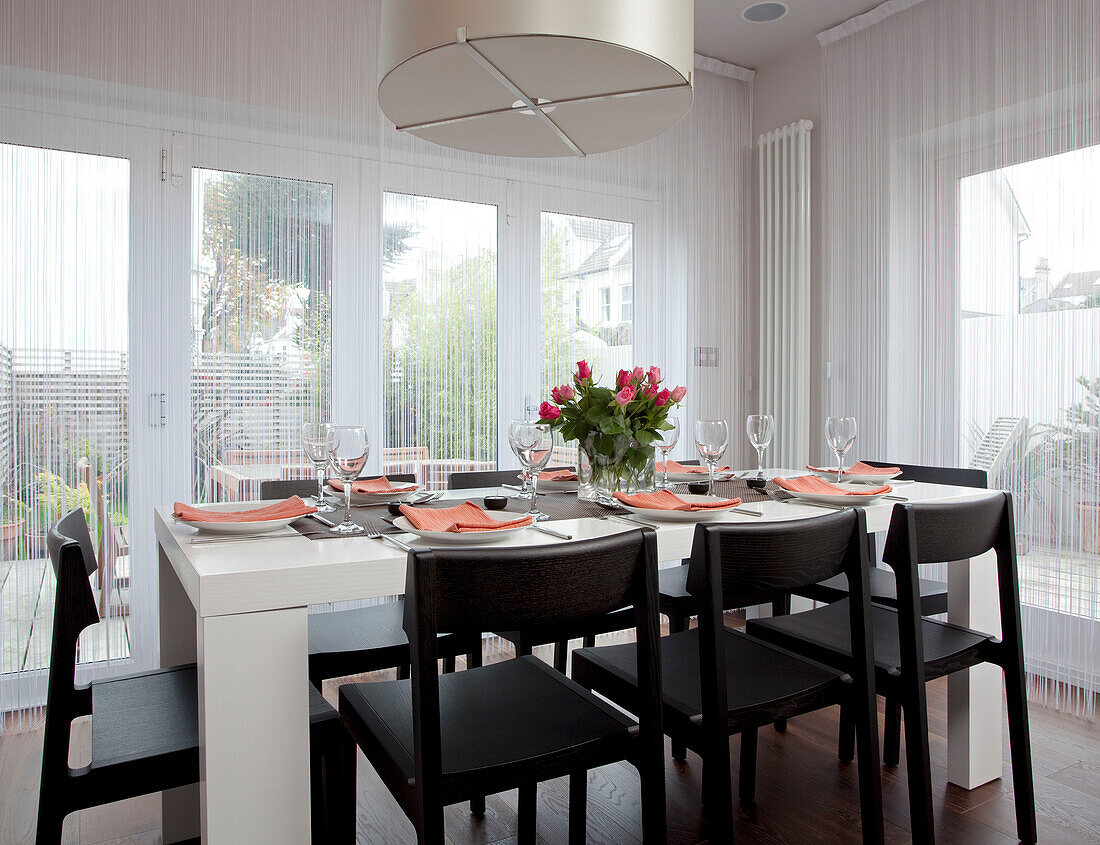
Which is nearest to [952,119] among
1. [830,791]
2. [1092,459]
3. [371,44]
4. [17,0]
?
[1092,459]

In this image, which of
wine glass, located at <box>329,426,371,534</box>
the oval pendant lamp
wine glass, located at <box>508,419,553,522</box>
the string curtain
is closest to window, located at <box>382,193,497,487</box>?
the string curtain

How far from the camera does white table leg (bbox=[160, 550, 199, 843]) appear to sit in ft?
5.75

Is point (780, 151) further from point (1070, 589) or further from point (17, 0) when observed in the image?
point (17, 0)

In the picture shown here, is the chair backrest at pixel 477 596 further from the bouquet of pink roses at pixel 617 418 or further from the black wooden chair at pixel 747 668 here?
the bouquet of pink roses at pixel 617 418

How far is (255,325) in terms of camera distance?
304 cm

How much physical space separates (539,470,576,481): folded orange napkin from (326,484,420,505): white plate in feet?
1.48

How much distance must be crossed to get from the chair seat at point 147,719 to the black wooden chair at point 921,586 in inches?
63.1

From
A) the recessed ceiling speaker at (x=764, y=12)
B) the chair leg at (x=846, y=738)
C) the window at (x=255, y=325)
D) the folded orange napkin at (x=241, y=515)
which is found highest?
the recessed ceiling speaker at (x=764, y=12)

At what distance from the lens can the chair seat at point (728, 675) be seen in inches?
57.9

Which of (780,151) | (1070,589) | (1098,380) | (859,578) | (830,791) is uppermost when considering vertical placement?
(780,151)

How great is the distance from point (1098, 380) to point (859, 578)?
1787 mm

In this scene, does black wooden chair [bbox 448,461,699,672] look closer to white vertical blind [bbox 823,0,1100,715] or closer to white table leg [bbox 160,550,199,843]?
white table leg [bbox 160,550,199,843]

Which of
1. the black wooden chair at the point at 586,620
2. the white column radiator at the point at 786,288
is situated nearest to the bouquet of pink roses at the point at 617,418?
the black wooden chair at the point at 586,620

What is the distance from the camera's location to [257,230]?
120 inches
